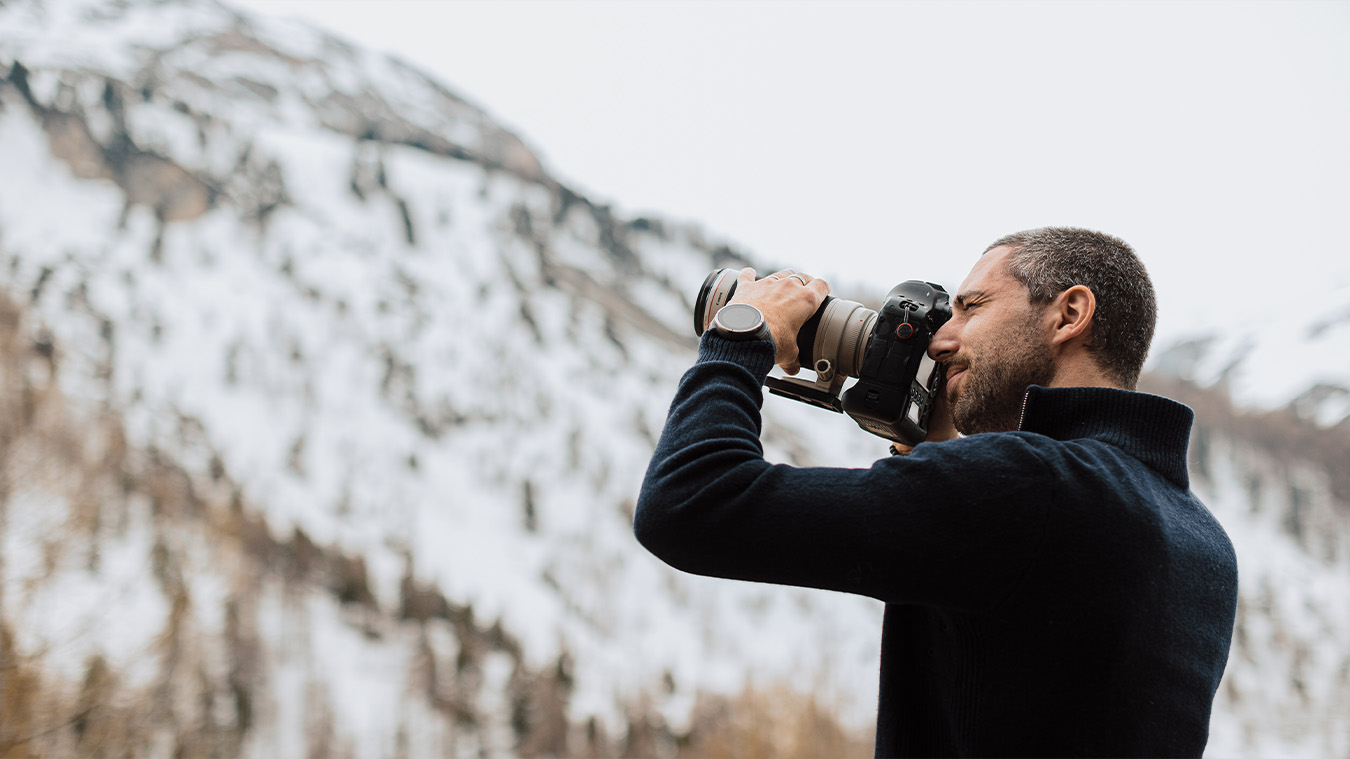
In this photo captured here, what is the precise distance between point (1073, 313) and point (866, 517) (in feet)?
1.31

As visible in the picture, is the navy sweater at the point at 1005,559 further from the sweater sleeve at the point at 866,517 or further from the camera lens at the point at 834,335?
the camera lens at the point at 834,335

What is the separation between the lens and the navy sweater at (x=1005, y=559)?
0.73m

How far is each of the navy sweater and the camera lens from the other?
318 mm

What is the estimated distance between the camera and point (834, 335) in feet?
3.62

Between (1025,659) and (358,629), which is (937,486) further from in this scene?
(358,629)

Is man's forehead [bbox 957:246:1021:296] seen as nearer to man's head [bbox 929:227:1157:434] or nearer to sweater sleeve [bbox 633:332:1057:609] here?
man's head [bbox 929:227:1157:434]

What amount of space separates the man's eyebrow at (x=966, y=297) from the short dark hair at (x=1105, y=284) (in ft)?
0.15

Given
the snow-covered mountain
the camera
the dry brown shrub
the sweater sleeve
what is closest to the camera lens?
the camera

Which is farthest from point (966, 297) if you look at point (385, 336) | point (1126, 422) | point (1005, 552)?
point (385, 336)

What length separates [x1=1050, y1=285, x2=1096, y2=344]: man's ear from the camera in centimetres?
95

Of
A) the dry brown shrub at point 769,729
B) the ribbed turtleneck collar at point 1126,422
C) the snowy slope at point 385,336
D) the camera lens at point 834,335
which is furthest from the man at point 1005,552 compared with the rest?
the snowy slope at point 385,336

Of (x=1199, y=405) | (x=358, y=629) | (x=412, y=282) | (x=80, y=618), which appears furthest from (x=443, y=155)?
(x=1199, y=405)

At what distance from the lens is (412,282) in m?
24.7

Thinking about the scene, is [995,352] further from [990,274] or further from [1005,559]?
[1005,559]
